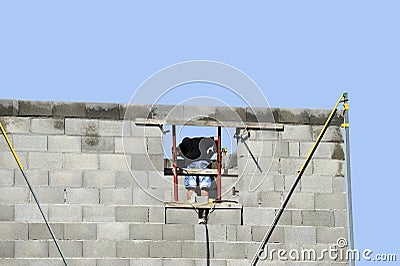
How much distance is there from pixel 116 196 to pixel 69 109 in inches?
43.1

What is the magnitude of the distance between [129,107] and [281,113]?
178 centimetres

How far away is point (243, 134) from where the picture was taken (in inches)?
486

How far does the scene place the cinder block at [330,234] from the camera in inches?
484

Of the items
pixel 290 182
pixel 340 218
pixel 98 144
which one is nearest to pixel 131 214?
pixel 98 144

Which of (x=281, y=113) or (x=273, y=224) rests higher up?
(x=281, y=113)

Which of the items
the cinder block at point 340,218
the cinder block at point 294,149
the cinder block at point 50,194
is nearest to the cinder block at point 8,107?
the cinder block at point 50,194

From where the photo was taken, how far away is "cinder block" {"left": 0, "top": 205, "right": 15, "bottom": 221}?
11.5m

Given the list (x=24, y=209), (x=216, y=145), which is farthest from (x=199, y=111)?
(x=24, y=209)

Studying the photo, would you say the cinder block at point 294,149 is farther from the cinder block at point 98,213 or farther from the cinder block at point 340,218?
the cinder block at point 98,213

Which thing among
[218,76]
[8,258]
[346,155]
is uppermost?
[218,76]

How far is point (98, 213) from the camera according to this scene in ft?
38.5

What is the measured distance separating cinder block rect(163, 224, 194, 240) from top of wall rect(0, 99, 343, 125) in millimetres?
1242

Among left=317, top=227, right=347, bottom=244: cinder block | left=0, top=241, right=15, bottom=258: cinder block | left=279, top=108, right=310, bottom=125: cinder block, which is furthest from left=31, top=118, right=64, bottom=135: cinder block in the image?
left=317, top=227, right=347, bottom=244: cinder block

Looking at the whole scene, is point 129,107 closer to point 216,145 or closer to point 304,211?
point 216,145
